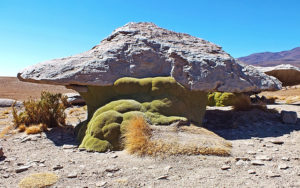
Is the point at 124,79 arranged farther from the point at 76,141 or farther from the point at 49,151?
the point at 49,151

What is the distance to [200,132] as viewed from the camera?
679 cm

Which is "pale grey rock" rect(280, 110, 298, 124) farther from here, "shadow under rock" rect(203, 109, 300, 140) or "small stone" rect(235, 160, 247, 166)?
Result: "small stone" rect(235, 160, 247, 166)

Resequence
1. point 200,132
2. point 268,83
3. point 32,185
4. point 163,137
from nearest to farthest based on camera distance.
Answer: point 32,185, point 163,137, point 200,132, point 268,83

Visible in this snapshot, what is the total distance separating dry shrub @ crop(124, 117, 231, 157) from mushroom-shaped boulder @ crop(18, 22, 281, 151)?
0.83 m

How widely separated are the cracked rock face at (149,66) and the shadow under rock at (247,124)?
1.25 meters

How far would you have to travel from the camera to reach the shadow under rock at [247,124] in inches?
308

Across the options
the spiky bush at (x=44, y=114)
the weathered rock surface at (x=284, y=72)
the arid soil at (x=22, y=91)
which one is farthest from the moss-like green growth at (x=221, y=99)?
the arid soil at (x=22, y=91)

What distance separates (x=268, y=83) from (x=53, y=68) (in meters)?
7.90

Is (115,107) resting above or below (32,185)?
→ above

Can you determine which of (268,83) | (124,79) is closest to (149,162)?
(124,79)

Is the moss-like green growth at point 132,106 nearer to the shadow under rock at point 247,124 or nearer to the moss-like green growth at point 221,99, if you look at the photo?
the shadow under rock at point 247,124

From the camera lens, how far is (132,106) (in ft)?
23.2

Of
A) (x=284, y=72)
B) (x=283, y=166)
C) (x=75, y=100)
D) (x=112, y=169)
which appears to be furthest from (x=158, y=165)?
(x=75, y=100)

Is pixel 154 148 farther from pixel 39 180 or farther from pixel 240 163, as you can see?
pixel 39 180
